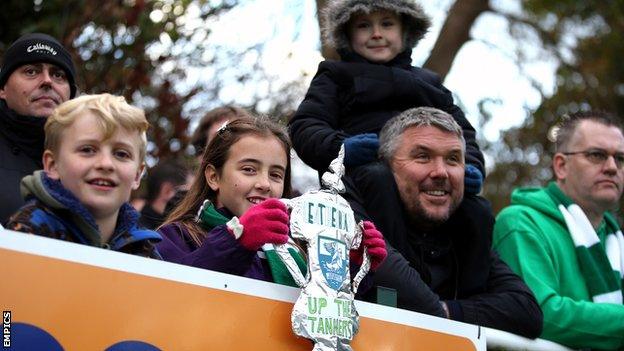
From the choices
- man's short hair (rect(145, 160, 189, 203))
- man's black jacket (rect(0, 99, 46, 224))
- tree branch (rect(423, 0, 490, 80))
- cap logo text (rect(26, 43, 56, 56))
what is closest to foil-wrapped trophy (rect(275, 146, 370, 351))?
man's black jacket (rect(0, 99, 46, 224))

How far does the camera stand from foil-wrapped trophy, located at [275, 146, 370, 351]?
335 cm

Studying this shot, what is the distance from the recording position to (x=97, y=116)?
3.21 metres

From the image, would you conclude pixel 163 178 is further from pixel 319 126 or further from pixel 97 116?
pixel 97 116

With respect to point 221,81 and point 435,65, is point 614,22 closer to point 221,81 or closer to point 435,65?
point 435,65

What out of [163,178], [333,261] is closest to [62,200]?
[333,261]

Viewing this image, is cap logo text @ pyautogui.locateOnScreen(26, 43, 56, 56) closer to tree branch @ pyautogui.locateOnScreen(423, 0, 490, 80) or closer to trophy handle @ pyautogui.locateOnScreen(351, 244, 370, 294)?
trophy handle @ pyautogui.locateOnScreen(351, 244, 370, 294)

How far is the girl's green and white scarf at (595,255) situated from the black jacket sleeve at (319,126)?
5.10 ft

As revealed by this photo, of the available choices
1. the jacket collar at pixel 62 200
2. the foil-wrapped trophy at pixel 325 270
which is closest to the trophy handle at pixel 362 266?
the foil-wrapped trophy at pixel 325 270

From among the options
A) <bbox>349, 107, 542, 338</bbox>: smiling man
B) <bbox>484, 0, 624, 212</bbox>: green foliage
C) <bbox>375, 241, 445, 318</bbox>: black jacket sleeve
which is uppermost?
<bbox>484, 0, 624, 212</bbox>: green foliage

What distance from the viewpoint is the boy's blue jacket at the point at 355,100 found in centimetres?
491

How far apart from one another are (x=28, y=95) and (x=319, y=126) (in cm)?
124

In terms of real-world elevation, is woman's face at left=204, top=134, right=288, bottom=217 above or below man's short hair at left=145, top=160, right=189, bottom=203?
below

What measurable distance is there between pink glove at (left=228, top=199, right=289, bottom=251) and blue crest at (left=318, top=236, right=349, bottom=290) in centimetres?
14

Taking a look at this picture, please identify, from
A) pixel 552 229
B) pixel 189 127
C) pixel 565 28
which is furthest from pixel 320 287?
pixel 565 28
